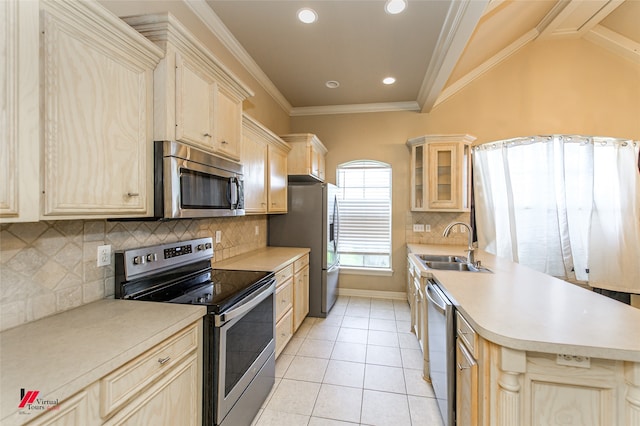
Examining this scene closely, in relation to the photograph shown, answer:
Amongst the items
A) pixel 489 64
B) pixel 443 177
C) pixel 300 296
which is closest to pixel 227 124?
pixel 300 296

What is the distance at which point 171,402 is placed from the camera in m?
1.17

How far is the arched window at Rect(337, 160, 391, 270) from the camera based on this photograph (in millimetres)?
4273

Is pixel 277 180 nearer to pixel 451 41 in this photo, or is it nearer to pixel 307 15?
pixel 307 15

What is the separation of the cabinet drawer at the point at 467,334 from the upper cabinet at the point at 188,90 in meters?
1.82

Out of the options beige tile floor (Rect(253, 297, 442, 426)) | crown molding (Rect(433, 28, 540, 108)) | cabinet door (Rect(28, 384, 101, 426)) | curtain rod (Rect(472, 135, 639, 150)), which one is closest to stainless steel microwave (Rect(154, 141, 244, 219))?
cabinet door (Rect(28, 384, 101, 426))

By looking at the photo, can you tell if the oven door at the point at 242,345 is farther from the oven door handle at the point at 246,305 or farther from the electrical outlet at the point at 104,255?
the electrical outlet at the point at 104,255

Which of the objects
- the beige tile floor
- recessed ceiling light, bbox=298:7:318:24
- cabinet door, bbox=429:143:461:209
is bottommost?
the beige tile floor

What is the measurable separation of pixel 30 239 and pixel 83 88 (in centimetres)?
68

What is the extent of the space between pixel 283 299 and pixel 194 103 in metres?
1.76

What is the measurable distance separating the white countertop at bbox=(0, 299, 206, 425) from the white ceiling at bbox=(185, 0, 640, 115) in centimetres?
220

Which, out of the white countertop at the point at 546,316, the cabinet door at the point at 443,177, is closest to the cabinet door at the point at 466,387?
the white countertop at the point at 546,316

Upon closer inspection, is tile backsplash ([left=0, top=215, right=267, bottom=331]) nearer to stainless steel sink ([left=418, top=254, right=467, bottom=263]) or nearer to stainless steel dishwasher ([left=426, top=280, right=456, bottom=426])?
stainless steel dishwasher ([left=426, top=280, right=456, bottom=426])

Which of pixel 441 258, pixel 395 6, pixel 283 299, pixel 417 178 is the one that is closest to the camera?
pixel 395 6

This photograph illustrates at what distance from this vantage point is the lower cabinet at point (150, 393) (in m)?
0.82
